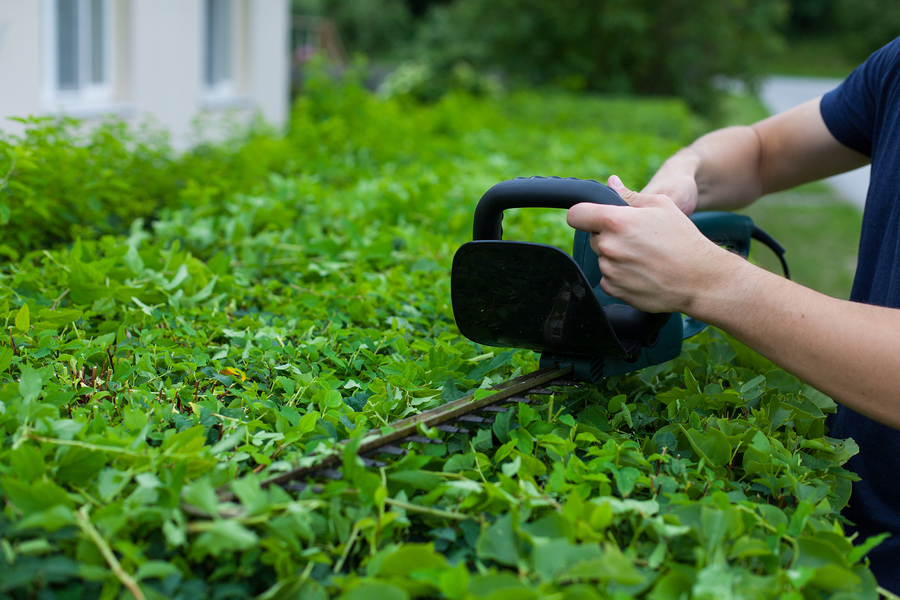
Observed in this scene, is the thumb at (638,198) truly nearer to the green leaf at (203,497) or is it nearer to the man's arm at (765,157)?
the man's arm at (765,157)

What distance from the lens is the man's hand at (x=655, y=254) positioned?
A: 112 cm

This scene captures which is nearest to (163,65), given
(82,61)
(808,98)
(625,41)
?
(82,61)

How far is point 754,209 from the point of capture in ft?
35.4

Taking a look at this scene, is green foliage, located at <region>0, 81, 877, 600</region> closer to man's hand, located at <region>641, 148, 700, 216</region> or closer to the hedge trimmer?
the hedge trimmer

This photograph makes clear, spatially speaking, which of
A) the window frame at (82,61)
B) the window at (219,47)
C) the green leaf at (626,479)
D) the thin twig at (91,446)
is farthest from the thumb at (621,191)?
the window at (219,47)

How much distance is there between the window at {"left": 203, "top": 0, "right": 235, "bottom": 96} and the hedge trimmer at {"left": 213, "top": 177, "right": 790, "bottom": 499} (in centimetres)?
847

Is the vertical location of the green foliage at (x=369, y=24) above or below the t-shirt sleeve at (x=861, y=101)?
above

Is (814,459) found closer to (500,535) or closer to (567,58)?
(500,535)

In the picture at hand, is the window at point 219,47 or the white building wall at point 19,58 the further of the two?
the window at point 219,47

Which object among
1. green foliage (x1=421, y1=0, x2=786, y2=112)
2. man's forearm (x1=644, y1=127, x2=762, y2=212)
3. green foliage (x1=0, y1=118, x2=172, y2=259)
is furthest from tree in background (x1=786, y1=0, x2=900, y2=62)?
green foliage (x1=0, y1=118, x2=172, y2=259)

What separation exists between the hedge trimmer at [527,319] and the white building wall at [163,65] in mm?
2872

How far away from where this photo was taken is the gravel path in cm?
1317

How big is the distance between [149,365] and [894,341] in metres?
1.27

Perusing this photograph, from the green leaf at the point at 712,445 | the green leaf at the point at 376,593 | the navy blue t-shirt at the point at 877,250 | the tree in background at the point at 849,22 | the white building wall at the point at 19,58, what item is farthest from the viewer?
the tree in background at the point at 849,22
